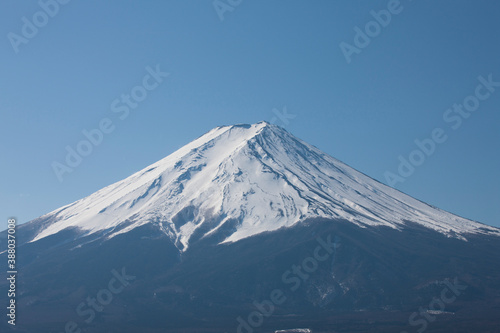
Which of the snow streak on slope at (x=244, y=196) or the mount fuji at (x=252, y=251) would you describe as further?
the snow streak on slope at (x=244, y=196)

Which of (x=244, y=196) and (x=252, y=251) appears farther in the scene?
(x=244, y=196)

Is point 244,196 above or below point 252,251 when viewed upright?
above

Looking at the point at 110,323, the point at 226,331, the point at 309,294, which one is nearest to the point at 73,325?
the point at 110,323

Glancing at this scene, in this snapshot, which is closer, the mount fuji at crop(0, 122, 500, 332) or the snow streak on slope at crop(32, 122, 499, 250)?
the mount fuji at crop(0, 122, 500, 332)

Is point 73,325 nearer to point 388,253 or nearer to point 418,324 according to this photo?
point 418,324
